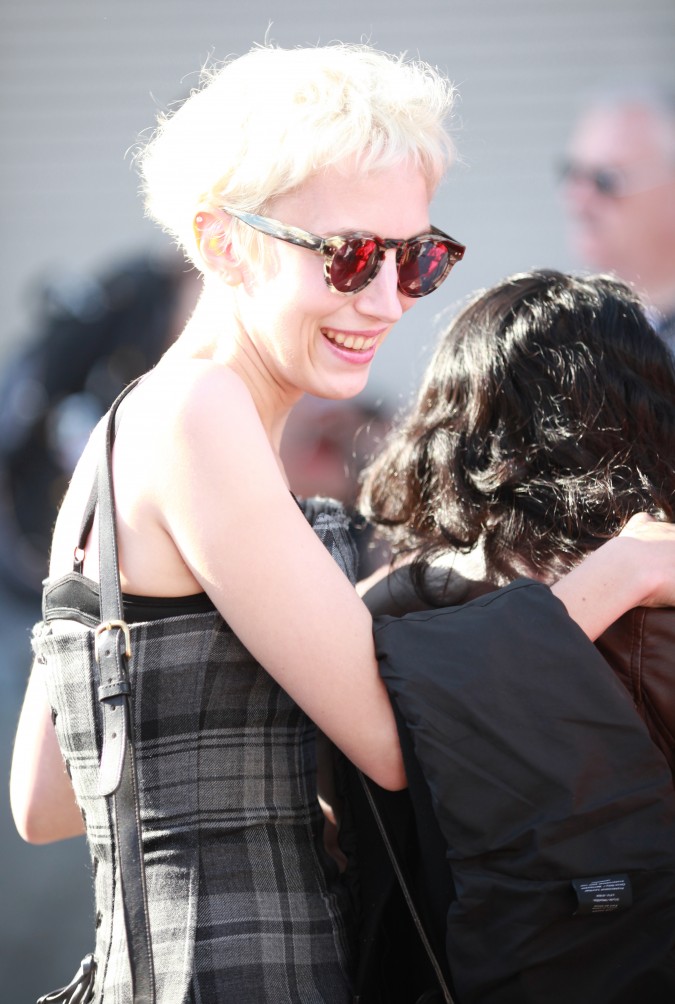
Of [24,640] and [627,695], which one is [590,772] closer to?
[627,695]

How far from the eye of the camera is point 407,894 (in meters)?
1.45

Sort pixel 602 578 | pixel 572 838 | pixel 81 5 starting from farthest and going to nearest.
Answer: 1. pixel 81 5
2. pixel 602 578
3. pixel 572 838

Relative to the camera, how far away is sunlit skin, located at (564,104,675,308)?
13.1ft

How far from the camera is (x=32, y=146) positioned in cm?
411

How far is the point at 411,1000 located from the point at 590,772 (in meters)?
0.59

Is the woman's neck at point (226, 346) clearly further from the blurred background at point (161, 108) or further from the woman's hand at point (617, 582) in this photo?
the blurred background at point (161, 108)

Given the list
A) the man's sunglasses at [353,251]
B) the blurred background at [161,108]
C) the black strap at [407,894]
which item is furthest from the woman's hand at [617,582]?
the blurred background at [161,108]

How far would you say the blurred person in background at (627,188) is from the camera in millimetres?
3988

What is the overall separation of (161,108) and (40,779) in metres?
3.08

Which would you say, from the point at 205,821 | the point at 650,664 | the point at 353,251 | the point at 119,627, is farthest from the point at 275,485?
the point at 650,664

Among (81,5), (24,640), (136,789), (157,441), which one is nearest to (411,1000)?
(136,789)

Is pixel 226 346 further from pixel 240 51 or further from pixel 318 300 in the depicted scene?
pixel 240 51

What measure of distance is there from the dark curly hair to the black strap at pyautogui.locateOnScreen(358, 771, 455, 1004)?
375 mm

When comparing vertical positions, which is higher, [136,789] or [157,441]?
[157,441]
